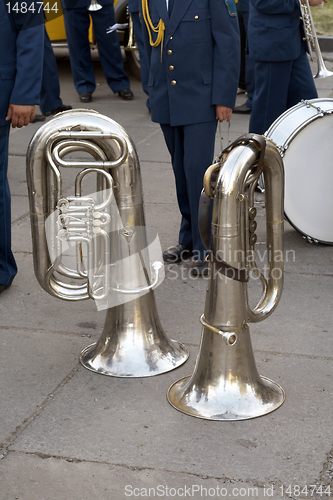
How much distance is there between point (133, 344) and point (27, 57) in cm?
160

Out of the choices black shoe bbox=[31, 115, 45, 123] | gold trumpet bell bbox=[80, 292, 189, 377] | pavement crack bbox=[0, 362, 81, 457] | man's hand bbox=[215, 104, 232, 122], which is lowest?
black shoe bbox=[31, 115, 45, 123]

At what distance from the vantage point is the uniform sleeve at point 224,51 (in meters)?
3.30

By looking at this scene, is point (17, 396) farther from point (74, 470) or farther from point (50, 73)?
point (50, 73)

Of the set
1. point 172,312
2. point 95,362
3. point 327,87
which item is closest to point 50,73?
point 327,87

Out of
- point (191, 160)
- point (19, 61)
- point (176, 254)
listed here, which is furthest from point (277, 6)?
point (19, 61)

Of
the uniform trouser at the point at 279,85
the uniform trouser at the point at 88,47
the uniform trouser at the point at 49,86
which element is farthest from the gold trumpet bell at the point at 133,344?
the uniform trouser at the point at 88,47

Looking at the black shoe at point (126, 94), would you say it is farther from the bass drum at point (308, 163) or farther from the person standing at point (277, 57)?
the bass drum at point (308, 163)

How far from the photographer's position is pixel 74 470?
217 cm

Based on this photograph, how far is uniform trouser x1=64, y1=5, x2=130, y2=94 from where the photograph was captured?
723 centimetres

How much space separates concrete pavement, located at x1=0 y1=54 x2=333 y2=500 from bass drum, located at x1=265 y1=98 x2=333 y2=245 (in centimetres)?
34

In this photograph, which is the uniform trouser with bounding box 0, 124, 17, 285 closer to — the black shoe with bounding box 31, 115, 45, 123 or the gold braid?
the gold braid

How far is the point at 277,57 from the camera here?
4480 mm

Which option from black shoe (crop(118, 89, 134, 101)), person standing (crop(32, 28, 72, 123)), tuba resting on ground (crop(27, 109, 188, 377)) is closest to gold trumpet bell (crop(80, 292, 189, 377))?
tuba resting on ground (crop(27, 109, 188, 377))

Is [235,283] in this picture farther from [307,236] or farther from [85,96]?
[85,96]
